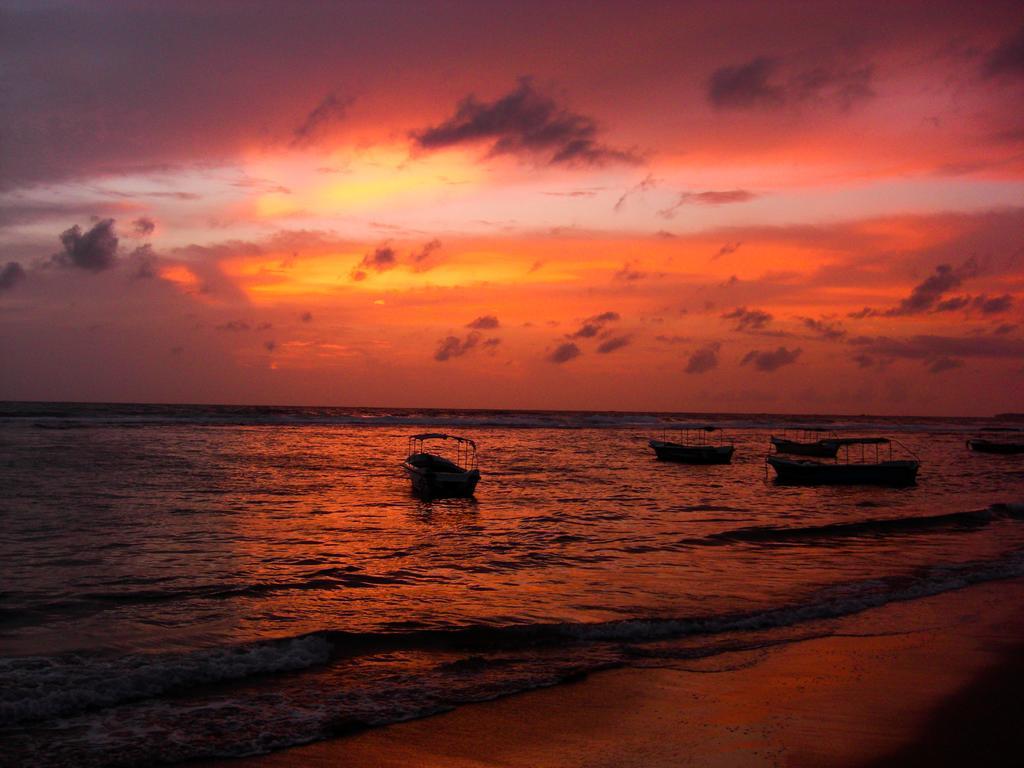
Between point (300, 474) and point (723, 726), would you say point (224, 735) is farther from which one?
point (300, 474)

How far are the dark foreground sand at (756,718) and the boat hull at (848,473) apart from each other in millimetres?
34277

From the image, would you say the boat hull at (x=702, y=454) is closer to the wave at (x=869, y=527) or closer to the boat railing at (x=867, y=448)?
the boat railing at (x=867, y=448)

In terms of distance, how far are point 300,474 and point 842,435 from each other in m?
93.0

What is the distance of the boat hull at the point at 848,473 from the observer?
151ft

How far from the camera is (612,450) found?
71.4 m

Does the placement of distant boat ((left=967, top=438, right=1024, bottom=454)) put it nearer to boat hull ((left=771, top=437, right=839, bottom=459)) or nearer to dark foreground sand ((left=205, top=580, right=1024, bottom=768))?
boat hull ((left=771, top=437, right=839, bottom=459))

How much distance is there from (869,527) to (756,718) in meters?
21.1

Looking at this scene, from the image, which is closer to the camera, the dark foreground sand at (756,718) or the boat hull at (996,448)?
the dark foreground sand at (756,718)

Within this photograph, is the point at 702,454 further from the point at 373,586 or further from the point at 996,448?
the point at 373,586

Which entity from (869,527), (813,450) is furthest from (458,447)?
(869,527)

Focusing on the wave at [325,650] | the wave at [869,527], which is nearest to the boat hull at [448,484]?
the wave at [869,527]

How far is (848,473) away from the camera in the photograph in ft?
154

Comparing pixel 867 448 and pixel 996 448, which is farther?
pixel 867 448

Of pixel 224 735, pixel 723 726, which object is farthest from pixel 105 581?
pixel 723 726
